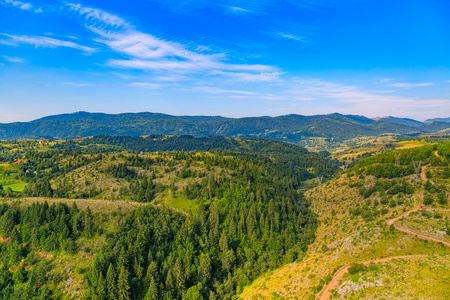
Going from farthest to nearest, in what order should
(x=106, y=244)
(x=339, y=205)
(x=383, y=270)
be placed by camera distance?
(x=339, y=205) < (x=106, y=244) < (x=383, y=270)

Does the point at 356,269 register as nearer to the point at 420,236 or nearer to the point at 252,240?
the point at 420,236

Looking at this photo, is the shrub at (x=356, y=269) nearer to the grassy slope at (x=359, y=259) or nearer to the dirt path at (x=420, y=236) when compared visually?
the grassy slope at (x=359, y=259)

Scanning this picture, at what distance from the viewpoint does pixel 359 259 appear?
77.9m

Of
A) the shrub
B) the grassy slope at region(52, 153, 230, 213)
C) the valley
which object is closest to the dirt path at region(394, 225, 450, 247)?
the valley

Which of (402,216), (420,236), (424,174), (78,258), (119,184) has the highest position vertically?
(424,174)

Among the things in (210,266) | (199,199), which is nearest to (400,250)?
(210,266)

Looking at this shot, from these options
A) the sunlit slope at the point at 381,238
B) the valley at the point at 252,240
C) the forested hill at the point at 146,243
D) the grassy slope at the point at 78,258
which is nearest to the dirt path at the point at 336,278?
the valley at the point at 252,240

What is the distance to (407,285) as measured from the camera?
54281 mm

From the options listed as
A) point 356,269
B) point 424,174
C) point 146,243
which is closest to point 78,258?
point 146,243

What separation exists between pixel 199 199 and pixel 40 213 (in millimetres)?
90214

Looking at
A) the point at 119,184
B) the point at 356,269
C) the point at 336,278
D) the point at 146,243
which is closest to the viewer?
the point at 356,269

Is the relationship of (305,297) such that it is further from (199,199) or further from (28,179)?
(28,179)

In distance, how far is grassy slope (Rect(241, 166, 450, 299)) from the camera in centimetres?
5512

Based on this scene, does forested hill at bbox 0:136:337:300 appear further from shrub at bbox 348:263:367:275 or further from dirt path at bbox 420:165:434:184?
dirt path at bbox 420:165:434:184
